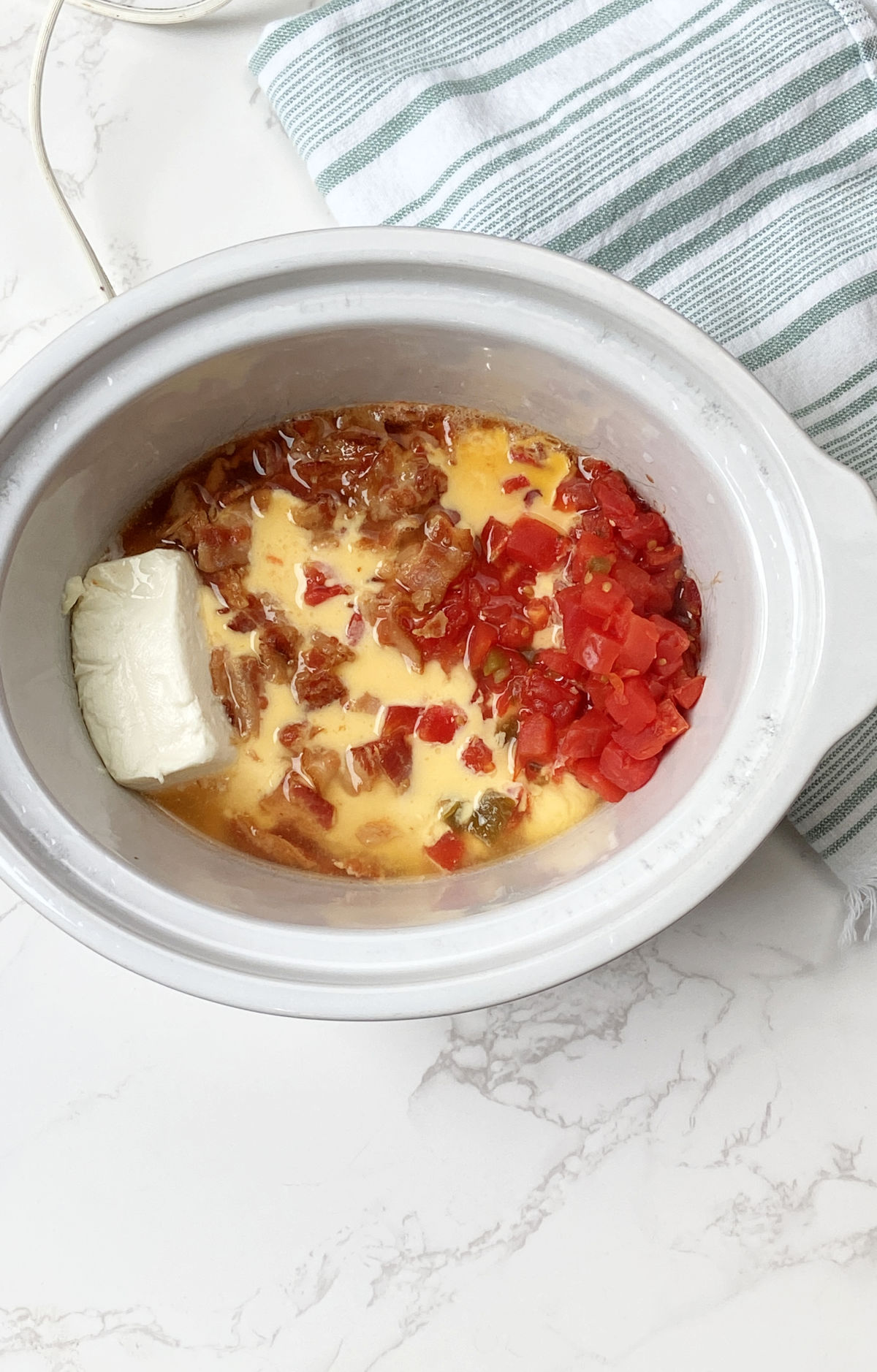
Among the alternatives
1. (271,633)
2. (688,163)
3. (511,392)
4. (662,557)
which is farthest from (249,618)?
(688,163)

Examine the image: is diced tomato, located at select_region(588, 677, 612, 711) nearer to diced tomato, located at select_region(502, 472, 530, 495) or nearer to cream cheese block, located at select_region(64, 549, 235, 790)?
diced tomato, located at select_region(502, 472, 530, 495)

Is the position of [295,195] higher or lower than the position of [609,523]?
higher

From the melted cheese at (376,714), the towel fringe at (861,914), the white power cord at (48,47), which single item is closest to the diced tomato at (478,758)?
the melted cheese at (376,714)

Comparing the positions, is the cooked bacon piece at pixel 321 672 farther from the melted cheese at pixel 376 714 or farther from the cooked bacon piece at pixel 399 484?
the cooked bacon piece at pixel 399 484

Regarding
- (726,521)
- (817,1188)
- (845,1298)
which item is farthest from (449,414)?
(845,1298)

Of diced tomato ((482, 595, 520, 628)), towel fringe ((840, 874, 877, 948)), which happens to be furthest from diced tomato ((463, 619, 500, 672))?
towel fringe ((840, 874, 877, 948))

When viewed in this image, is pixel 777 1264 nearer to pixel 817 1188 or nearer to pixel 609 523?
pixel 817 1188
